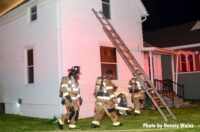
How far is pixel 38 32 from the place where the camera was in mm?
13562

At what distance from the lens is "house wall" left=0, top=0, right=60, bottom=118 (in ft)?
41.5

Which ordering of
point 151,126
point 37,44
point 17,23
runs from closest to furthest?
point 151,126, point 37,44, point 17,23

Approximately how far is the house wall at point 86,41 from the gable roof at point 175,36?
8.41m

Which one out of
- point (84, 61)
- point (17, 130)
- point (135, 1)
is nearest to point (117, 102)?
point (84, 61)

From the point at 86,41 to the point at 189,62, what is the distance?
10911 mm

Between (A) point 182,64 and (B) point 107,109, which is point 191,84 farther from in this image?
(B) point 107,109

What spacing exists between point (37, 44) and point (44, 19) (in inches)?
44.9

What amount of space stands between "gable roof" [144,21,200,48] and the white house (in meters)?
7.07

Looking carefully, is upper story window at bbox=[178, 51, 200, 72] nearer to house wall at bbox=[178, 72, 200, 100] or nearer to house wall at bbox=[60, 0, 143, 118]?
house wall at bbox=[178, 72, 200, 100]

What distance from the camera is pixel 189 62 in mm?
21812

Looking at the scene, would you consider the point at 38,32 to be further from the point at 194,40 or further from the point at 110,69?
the point at 194,40

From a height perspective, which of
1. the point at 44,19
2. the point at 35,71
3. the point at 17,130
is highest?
the point at 44,19

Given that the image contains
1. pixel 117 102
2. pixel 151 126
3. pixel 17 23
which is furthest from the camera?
pixel 17 23

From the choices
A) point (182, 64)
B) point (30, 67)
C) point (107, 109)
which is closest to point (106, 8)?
point (30, 67)
